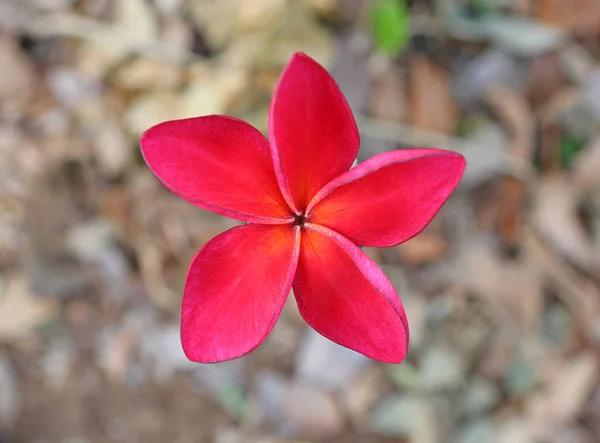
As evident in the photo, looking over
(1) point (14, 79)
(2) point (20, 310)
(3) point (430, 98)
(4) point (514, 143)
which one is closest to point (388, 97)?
(3) point (430, 98)

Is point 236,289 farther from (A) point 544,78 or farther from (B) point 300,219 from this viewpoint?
(A) point 544,78

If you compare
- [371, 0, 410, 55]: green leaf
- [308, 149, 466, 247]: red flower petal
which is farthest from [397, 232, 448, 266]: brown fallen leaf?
[308, 149, 466, 247]: red flower petal

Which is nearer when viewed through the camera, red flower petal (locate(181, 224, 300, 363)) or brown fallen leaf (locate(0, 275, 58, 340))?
red flower petal (locate(181, 224, 300, 363))

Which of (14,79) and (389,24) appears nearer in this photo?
(389,24)

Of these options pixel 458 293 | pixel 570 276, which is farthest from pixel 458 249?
pixel 570 276

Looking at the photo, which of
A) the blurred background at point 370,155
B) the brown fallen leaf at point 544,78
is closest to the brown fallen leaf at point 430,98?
the blurred background at point 370,155

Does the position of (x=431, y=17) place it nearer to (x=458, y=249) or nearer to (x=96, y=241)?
(x=458, y=249)

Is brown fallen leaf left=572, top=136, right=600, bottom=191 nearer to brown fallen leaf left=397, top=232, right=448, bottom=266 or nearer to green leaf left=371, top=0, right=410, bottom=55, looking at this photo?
brown fallen leaf left=397, top=232, right=448, bottom=266
